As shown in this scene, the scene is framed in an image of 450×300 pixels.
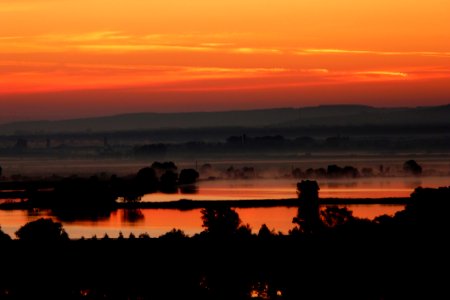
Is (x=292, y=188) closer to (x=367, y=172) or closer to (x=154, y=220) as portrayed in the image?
(x=367, y=172)

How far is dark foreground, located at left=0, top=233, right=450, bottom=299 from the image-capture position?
1142 inches

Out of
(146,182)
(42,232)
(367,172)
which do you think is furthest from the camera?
(367,172)

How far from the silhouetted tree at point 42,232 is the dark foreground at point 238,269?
3.44m

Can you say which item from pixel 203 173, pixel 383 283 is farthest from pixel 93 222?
pixel 203 173

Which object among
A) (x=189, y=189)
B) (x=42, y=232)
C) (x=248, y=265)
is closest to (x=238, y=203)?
(x=189, y=189)

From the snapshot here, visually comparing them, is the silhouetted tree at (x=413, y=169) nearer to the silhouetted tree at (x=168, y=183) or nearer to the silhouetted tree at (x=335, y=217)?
the silhouetted tree at (x=168, y=183)

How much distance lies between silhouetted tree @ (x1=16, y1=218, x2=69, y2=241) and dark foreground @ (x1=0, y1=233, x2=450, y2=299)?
344 centimetres

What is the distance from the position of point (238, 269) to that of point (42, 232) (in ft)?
34.3

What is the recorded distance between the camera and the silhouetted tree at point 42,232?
3825cm

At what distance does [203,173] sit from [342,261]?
67464mm

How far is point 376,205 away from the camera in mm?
58031

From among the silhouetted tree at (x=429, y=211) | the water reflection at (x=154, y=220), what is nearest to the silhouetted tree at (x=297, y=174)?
the water reflection at (x=154, y=220)

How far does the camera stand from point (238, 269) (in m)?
31.0

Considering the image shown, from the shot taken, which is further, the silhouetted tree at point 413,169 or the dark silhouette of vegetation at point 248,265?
the silhouetted tree at point 413,169
